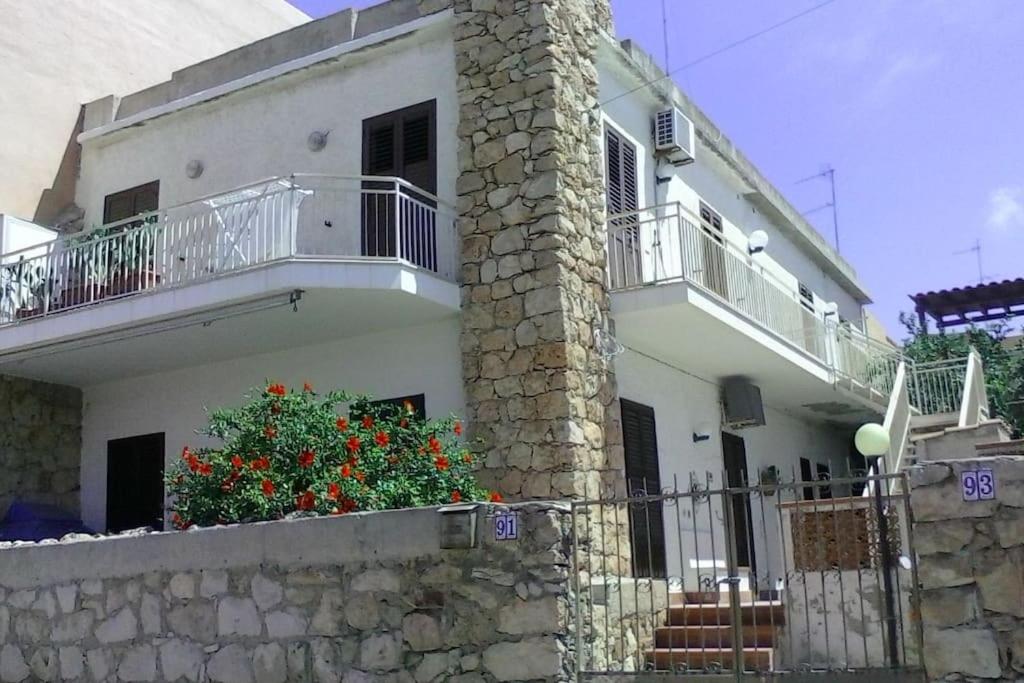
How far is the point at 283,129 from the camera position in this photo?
43.0ft

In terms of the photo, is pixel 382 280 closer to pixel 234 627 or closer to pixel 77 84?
pixel 234 627

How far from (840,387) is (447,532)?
1000 centimetres

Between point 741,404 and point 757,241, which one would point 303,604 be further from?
point 757,241

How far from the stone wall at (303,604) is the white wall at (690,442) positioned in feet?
15.2

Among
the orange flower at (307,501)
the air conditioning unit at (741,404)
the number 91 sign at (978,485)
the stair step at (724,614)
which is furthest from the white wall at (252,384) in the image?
the number 91 sign at (978,485)

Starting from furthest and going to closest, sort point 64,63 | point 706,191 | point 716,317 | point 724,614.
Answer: point 706,191, point 64,63, point 716,317, point 724,614

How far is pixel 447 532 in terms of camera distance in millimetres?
6816

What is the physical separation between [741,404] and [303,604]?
26.8 ft

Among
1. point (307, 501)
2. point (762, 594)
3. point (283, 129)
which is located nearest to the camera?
point (307, 501)

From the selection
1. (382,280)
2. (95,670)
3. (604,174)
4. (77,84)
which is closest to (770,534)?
(604,174)

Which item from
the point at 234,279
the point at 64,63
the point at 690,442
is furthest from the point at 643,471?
the point at 64,63

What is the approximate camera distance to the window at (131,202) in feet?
45.8

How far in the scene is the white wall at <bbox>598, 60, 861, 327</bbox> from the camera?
1299cm

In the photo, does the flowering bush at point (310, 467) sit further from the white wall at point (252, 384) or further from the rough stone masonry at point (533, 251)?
the white wall at point (252, 384)
